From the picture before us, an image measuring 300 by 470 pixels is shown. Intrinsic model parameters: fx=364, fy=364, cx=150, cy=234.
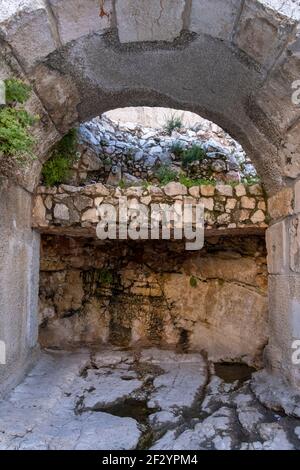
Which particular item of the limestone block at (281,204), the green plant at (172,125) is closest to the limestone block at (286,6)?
the limestone block at (281,204)

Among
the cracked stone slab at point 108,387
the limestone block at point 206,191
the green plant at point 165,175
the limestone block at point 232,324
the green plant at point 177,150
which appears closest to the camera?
the cracked stone slab at point 108,387

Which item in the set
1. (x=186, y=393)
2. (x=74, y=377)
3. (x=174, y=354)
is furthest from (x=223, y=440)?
(x=174, y=354)

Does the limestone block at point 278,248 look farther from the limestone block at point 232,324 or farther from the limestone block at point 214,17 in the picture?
the limestone block at point 214,17

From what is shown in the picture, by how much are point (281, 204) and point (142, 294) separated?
93.2 inches

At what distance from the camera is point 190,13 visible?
98.3 inches

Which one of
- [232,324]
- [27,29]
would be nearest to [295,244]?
[232,324]

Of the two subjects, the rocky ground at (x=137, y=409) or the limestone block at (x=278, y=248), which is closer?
the rocky ground at (x=137, y=409)

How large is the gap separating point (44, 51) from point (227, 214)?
2.22 meters

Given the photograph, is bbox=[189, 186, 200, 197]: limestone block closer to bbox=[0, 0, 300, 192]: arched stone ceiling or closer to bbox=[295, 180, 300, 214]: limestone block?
bbox=[0, 0, 300, 192]: arched stone ceiling

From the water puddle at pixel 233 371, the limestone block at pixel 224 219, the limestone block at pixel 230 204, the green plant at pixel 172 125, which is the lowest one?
the water puddle at pixel 233 371

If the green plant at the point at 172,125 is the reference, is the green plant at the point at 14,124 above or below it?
below

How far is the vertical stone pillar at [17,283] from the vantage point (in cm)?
291

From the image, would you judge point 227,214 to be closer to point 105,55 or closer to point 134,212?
point 134,212

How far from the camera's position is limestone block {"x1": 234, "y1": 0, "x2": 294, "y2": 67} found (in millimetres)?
2326
